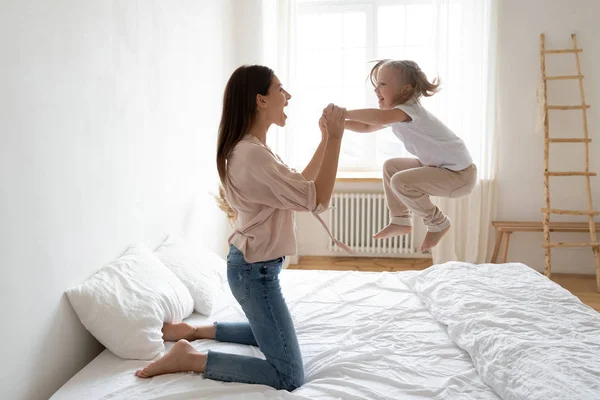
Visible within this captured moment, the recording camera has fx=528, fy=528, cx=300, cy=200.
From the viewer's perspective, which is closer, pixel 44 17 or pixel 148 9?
pixel 44 17

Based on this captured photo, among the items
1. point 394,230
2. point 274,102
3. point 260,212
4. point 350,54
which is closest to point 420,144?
point 394,230

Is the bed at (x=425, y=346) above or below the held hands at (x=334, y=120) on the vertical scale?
below

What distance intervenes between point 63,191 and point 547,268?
3.54 metres

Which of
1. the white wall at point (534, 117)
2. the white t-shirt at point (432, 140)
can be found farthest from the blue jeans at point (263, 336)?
the white wall at point (534, 117)

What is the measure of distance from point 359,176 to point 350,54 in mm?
1117

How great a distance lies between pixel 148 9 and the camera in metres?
2.61

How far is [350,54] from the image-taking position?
477 cm

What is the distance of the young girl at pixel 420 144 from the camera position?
2066 millimetres

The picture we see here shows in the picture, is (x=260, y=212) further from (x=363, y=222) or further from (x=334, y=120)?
(x=363, y=222)

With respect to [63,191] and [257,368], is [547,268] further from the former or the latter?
[63,191]

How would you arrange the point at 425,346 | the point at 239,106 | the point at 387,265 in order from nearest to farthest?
the point at 239,106 → the point at 425,346 → the point at 387,265

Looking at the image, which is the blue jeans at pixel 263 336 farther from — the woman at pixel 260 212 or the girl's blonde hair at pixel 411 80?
the girl's blonde hair at pixel 411 80

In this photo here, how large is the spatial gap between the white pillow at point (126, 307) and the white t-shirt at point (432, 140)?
1150mm

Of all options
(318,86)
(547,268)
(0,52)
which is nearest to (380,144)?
(318,86)
